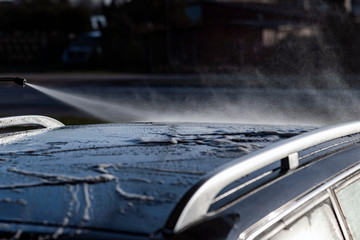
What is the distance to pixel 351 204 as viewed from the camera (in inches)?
75.7

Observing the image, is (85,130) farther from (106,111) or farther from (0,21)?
(0,21)

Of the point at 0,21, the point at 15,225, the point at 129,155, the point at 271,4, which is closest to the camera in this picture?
the point at 15,225

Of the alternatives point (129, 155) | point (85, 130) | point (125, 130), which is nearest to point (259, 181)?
point (129, 155)

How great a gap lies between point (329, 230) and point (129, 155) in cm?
60

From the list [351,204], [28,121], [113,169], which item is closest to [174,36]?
[28,121]

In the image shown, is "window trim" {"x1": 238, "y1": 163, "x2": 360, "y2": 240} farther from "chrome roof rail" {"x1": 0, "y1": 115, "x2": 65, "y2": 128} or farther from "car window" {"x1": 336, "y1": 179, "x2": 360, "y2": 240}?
"chrome roof rail" {"x1": 0, "y1": 115, "x2": 65, "y2": 128}

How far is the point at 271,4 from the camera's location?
146 feet

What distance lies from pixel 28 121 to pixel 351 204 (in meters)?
1.40

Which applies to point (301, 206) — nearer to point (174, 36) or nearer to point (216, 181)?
point (216, 181)

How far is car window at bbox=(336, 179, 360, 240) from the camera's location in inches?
72.9

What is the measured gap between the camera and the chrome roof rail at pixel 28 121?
2516mm

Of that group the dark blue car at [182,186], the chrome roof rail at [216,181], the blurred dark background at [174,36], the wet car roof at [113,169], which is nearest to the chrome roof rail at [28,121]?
the wet car roof at [113,169]

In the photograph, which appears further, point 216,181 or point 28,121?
point 28,121

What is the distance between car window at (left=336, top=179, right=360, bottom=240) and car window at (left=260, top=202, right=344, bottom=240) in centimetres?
10
